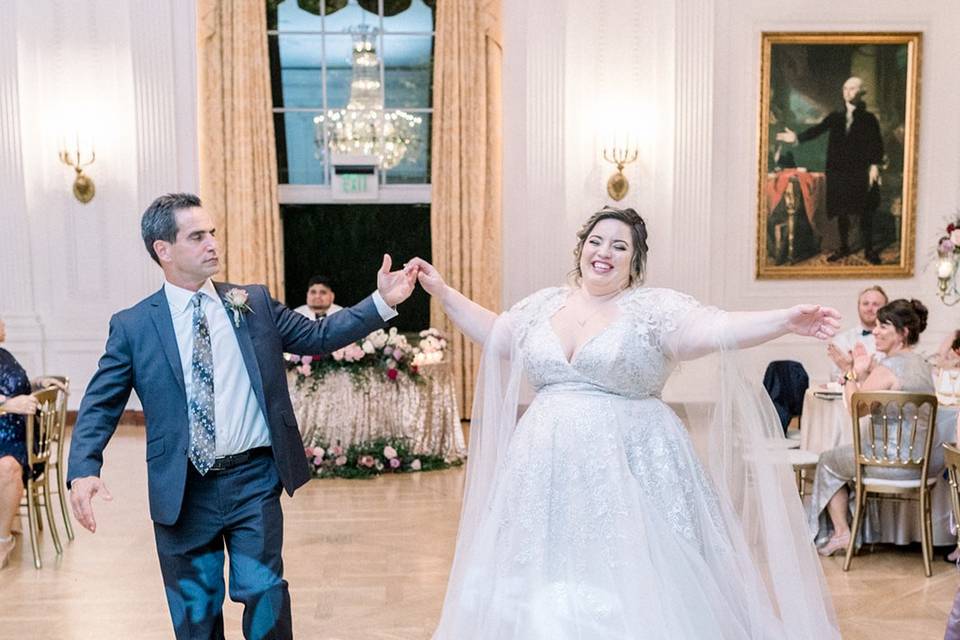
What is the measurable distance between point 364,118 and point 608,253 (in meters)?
7.27

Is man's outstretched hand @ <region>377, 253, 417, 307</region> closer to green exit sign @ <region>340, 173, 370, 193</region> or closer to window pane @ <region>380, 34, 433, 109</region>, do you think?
green exit sign @ <region>340, 173, 370, 193</region>

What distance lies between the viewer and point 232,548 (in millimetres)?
3070

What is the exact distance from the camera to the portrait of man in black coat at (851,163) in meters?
9.34

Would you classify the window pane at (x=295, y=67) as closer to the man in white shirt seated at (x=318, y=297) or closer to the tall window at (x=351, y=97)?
the tall window at (x=351, y=97)

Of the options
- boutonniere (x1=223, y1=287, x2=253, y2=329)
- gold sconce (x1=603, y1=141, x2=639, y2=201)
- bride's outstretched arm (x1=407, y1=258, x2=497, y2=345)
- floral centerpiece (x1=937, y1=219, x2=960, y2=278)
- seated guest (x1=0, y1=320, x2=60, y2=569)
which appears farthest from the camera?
gold sconce (x1=603, y1=141, x2=639, y2=201)

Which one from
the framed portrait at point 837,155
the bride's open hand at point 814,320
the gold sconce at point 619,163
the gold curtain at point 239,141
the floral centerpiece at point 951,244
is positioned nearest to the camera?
the bride's open hand at point 814,320

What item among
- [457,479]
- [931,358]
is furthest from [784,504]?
[931,358]

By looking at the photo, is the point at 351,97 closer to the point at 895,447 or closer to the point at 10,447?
the point at 10,447

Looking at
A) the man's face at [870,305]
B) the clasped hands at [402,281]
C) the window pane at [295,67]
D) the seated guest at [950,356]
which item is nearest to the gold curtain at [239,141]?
the window pane at [295,67]

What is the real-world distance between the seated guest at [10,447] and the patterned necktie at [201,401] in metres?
2.65

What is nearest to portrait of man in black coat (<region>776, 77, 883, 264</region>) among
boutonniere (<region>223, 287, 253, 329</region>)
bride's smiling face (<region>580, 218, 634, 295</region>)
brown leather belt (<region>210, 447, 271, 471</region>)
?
bride's smiling face (<region>580, 218, 634, 295</region>)

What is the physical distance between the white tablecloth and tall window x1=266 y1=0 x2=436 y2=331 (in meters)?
5.40

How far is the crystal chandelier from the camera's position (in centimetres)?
1002

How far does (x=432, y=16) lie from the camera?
1005cm
